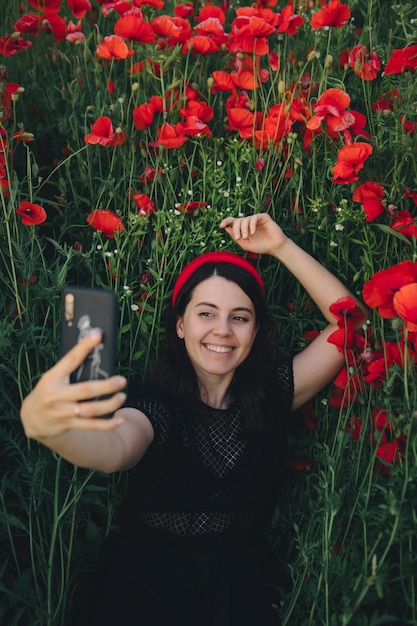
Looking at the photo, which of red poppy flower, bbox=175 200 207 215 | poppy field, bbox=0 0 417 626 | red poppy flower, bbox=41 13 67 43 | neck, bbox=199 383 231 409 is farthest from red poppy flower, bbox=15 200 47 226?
red poppy flower, bbox=41 13 67 43

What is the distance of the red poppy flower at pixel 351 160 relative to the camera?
2.23 metres

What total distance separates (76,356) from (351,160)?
1.19 metres

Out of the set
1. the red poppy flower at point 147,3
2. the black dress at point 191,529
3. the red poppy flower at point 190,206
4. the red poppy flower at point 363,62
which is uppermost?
the red poppy flower at point 147,3

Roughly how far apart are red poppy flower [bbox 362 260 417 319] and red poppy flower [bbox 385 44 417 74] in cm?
78

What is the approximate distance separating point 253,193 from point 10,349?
87 centimetres

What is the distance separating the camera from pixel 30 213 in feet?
7.63

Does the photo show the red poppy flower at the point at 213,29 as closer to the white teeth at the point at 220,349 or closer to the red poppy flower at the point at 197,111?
the red poppy flower at the point at 197,111

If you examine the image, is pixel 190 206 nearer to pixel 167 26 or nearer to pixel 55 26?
pixel 167 26

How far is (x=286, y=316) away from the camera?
2.56 meters

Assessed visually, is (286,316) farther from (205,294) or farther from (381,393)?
(381,393)

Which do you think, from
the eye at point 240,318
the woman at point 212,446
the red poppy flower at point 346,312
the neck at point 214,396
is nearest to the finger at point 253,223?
the woman at point 212,446

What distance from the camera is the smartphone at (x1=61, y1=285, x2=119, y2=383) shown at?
1.49 metres

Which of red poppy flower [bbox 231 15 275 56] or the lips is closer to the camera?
the lips

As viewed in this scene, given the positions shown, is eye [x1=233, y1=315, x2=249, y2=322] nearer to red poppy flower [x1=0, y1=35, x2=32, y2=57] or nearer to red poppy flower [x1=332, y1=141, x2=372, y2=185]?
red poppy flower [x1=332, y1=141, x2=372, y2=185]
